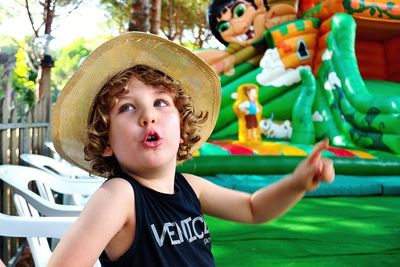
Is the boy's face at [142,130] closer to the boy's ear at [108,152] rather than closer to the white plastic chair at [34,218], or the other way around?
the boy's ear at [108,152]

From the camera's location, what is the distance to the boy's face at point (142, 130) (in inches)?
39.9

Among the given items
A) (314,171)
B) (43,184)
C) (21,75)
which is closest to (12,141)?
(43,184)

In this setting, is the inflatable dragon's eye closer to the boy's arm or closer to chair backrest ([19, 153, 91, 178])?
chair backrest ([19, 153, 91, 178])

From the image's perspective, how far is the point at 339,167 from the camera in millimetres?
4953

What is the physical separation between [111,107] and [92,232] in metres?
0.30

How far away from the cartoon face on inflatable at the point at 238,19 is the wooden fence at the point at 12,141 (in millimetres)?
4414

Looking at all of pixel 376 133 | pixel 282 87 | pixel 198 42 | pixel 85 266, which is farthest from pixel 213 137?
pixel 198 42

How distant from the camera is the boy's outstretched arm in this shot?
1035mm

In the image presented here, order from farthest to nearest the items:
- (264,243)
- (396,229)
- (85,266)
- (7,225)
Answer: (396,229) < (264,243) < (7,225) < (85,266)

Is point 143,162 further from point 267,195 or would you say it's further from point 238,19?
point 238,19

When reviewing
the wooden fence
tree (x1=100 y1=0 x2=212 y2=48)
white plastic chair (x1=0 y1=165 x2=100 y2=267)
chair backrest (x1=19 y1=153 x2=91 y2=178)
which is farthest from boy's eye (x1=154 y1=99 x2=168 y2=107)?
tree (x1=100 y1=0 x2=212 y2=48)

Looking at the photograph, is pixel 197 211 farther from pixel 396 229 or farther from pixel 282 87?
pixel 282 87

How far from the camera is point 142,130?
1.01 m

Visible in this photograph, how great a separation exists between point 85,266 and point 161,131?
316mm
